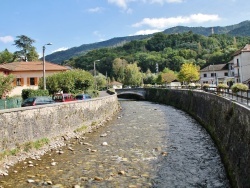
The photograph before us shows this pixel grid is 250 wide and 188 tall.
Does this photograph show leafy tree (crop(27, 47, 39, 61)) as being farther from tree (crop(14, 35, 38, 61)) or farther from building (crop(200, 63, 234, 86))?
building (crop(200, 63, 234, 86))

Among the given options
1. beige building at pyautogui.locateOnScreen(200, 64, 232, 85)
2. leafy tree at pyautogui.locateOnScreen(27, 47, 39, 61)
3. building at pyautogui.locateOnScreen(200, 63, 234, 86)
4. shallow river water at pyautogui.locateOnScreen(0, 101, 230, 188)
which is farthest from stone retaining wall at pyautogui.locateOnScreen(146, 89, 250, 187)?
leafy tree at pyautogui.locateOnScreen(27, 47, 39, 61)

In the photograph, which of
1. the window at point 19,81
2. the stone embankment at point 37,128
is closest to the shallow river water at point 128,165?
the stone embankment at point 37,128

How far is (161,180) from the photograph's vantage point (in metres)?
13.1

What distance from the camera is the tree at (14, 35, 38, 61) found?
9919 cm

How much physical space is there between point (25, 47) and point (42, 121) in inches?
3455

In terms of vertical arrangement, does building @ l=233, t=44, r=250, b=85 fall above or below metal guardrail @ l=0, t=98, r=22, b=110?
above

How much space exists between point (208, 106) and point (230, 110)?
34.6ft

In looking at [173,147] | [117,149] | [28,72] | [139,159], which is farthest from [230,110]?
[28,72]

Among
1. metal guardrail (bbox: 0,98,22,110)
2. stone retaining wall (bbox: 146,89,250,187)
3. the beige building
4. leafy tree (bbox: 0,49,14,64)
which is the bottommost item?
stone retaining wall (bbox: 146,89,250,187)

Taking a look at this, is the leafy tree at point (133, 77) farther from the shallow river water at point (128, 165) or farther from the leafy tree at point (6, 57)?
the shallow river water at point (128, 165)

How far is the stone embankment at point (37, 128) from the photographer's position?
1577cm

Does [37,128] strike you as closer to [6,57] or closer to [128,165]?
[128,165]

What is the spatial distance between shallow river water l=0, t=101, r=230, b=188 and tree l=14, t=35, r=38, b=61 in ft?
275

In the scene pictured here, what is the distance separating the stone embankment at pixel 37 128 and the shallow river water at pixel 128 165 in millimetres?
769
